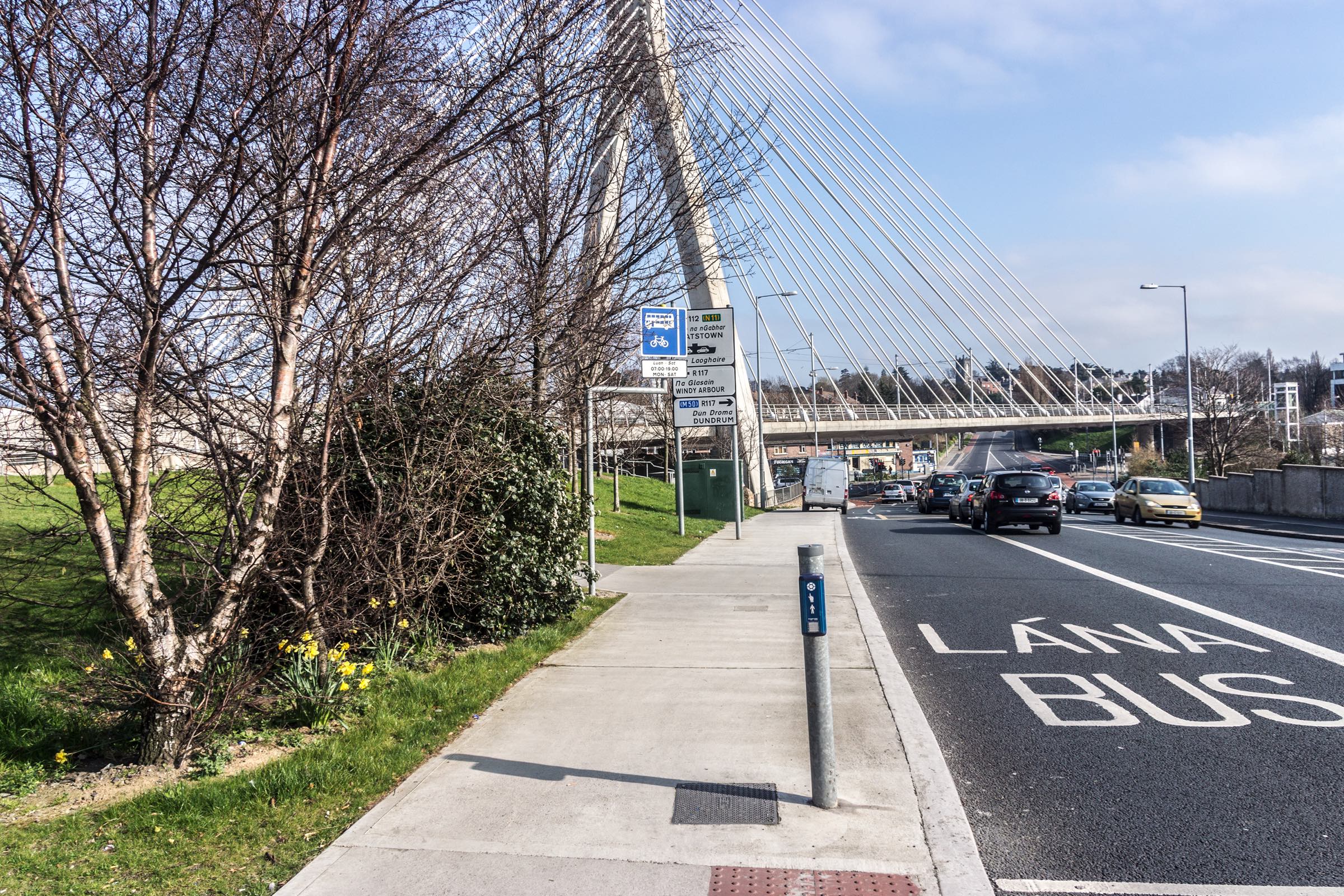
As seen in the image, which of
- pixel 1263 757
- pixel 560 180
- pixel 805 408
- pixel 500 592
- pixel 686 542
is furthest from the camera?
pixel 805 408

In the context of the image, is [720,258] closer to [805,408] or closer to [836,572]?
[836,572]

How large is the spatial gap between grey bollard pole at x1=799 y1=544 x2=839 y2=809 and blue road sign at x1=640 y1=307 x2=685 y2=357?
7858 mm

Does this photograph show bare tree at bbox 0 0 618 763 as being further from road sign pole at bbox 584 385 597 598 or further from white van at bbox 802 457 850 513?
white van at bbox 802 457 850 513

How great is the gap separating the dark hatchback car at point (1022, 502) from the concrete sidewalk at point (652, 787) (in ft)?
57.3

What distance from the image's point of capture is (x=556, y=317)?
28.2 ft

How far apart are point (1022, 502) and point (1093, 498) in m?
20.1

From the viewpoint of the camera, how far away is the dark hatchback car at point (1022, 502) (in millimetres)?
24578

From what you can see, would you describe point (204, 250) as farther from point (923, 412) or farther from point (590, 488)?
point (923, 412)

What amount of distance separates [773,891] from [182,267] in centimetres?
413

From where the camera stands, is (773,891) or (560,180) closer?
(773,891)

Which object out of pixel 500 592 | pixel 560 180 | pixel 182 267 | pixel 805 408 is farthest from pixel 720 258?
pixel 805 408

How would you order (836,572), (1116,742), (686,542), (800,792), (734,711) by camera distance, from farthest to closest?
(686,542)
(836,572)
(734,711)
(1116,742)
(800,792)

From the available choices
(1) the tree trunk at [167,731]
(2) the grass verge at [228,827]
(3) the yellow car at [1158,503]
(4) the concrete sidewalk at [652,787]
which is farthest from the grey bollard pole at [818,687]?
(3) the yellow car at [1158,503]

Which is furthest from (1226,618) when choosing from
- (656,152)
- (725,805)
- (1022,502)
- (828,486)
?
(828,486)
